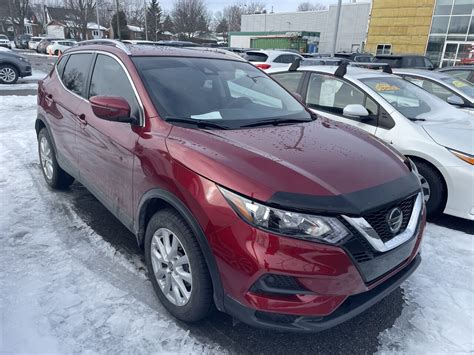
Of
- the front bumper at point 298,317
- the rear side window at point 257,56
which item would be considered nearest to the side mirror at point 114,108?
the front bumper at point 298,317

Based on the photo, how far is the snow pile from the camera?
2445 mm

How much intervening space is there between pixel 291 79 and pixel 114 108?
352 centimetres

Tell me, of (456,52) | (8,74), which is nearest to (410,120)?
(8,74)

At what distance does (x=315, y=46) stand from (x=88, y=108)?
43.7m

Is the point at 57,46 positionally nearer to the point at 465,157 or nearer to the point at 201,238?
the point at 465,157

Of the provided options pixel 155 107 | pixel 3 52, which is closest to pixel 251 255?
pixel 155 107

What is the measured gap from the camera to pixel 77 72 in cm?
394

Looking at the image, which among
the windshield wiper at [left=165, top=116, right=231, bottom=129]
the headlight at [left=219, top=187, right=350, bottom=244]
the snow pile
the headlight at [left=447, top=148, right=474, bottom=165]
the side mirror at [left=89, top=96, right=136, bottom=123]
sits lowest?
the snow pile

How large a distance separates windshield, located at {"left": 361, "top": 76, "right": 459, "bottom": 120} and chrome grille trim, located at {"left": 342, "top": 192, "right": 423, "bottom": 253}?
230 centimetres

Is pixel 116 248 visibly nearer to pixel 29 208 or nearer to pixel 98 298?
pixel 98 298

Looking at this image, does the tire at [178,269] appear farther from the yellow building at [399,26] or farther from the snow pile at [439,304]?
the yellow building at [399,26]

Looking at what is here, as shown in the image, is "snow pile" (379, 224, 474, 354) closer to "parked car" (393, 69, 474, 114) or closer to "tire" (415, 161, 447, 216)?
"tire" (415, 161, 447, 216)

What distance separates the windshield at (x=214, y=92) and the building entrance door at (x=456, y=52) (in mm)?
29100

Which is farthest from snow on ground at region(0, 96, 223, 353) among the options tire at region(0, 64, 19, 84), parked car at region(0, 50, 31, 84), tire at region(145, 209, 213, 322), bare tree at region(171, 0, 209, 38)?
bare tree at region(171, 0, 209, 38)
